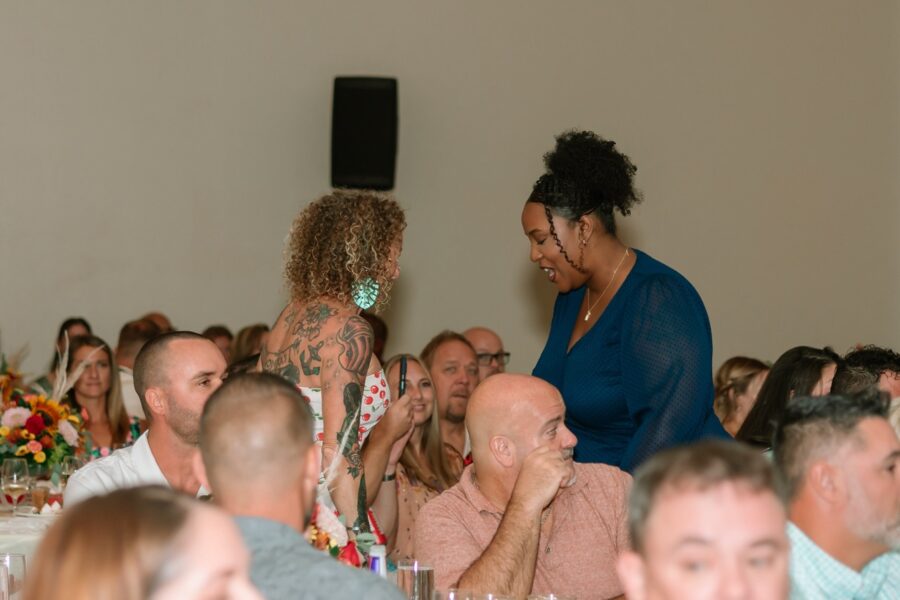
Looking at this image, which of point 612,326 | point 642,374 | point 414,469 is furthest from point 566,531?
point 414,469

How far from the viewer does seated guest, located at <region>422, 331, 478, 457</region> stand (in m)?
6.09

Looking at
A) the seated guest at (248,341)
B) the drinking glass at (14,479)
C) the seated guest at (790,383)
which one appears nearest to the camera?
the seated guest at (790,383)

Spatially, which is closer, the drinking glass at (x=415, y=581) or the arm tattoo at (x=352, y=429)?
the drinking glass at (x=415, y=581)

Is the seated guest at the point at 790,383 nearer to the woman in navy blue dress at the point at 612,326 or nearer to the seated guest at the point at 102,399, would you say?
the woman in navy blue dress at the point at 612,326

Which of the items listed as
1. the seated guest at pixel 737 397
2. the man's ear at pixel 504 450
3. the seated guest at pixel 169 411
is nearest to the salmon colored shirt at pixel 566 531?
the man's ear at pixel 504 450

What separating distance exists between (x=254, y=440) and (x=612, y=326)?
71.9 inches

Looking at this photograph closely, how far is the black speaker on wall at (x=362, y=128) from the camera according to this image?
27.7 feet

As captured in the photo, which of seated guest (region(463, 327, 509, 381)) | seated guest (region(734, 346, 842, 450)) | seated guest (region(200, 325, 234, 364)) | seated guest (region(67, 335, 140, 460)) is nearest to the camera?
seated guest (region(734, 346, 842, 450))

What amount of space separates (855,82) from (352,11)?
12.1 feet

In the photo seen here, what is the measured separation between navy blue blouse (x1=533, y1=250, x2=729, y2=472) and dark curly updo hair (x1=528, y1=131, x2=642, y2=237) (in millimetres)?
188

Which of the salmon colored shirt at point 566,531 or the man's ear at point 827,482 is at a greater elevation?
the man's ear at point 827,482

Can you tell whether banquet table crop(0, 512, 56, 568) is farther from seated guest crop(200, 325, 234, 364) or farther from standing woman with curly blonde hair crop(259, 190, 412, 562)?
seated guest crop(200, 325, 234, 364)

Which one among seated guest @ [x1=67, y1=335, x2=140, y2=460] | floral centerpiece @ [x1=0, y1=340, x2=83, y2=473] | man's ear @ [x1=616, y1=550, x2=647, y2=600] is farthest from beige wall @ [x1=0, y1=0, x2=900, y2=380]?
man's ear @ [x1=616, y1=550, x2=647, y2=600]

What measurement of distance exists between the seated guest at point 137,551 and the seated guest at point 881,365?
298 centimetres
